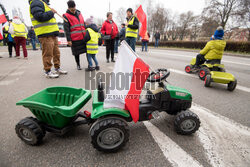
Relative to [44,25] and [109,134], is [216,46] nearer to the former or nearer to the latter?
[109,134]

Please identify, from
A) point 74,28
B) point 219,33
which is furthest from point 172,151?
point 74,28

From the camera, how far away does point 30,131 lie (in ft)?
5.20

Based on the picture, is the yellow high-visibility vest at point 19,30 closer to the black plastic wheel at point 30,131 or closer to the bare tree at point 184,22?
the black plastic wheel at point 30,131

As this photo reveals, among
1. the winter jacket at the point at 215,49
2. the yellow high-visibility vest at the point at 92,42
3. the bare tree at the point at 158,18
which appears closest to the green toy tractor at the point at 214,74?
the winter jacket at the point at 215,49

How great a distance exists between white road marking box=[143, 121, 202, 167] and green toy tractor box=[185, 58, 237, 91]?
2.65m

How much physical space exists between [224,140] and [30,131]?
2.48m

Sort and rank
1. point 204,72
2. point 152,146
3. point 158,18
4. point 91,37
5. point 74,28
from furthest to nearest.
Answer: point 158,18
point 91,37
point 74,28
point 204,72
point 152,146

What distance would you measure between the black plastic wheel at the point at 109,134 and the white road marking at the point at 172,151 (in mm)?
502

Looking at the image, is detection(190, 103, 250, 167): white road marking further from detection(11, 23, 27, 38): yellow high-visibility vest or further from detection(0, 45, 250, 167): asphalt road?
detection(11, 23, 27, 38): yellow high-visibility vest

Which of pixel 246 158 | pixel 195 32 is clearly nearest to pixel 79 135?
pixel 246 158

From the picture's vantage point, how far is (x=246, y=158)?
1.53m

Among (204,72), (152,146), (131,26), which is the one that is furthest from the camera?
(131,26)


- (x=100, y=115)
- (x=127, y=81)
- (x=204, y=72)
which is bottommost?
(x=100, y=115)

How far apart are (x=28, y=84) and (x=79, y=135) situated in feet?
9.87
